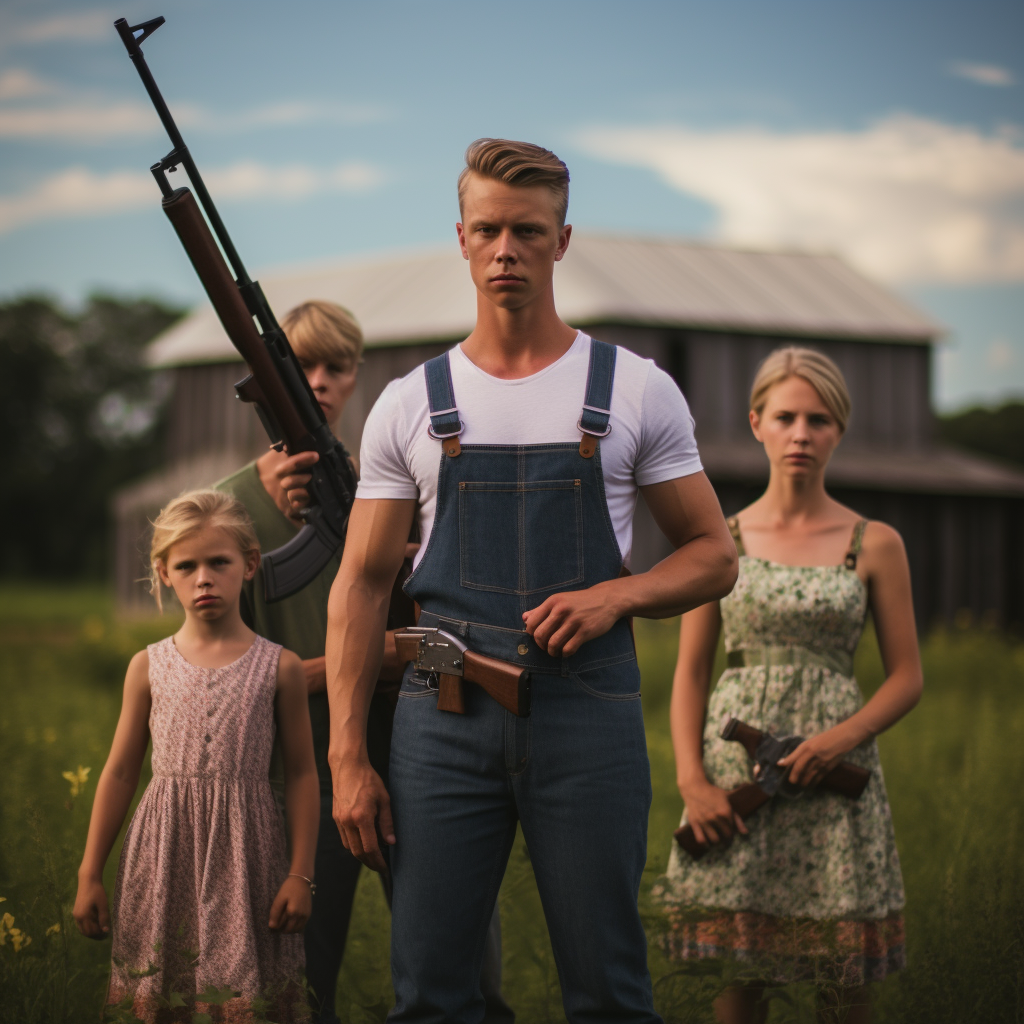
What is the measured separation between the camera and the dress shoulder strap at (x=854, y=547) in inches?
141

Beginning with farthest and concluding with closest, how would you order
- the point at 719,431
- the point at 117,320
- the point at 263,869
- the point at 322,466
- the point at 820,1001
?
the point at 117,320
the point at 719,431
the point at 322,466
the point at 820,1001
the point at 263,869

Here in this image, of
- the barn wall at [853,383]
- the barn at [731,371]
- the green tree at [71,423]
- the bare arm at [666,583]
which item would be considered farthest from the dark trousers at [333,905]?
the green tree at [71,423]

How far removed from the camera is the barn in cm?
2138

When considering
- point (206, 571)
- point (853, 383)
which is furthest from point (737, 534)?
point (853, 383)

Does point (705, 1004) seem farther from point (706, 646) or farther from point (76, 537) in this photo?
point (76, 537)

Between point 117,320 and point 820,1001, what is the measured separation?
73033 mm

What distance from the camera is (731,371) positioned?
73.3 feet

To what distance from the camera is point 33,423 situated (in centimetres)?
6241

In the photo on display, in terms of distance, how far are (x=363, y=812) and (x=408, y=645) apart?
1.17 feet

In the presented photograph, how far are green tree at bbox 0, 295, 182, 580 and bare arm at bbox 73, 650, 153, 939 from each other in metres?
57.5

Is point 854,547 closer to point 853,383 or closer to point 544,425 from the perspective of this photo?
point 544,425

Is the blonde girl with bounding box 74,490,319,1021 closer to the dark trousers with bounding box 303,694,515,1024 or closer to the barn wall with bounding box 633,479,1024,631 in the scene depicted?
the dark trousers with bounding box 303,694,515,1024

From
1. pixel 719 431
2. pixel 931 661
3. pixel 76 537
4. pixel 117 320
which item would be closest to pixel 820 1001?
pixel 931 661

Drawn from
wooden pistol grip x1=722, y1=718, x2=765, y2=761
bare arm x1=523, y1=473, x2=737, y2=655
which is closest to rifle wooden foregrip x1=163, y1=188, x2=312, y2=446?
bare arm x1=523, y1=473, x2=737, y2=655
